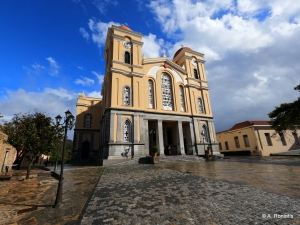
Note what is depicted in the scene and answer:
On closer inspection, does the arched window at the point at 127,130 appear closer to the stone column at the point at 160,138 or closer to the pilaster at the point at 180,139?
the stone column at the point at 160,138

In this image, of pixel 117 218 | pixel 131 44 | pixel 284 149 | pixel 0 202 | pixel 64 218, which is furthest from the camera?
pixel 284 149

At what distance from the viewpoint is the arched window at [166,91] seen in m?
22.2

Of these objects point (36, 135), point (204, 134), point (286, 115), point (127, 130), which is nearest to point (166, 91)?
point (204, 134)

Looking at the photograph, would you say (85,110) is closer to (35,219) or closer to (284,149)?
(35,219)

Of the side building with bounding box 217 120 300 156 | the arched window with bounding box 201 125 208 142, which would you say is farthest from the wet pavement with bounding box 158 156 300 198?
Answer: the side building with bounding box 217 120 300 156

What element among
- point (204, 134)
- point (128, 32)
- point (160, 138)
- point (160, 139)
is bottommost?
point (160, 139)

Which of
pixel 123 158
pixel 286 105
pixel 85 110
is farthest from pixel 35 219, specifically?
pixel 85 110

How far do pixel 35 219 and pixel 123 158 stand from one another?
1309cm

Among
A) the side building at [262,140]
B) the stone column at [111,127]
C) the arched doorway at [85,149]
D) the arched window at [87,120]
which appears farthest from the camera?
the arched window at [87,120]

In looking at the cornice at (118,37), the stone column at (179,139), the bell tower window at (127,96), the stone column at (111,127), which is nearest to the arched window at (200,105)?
the stone column at (179,139)

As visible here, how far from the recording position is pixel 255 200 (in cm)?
370

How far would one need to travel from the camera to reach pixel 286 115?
16.6 meters

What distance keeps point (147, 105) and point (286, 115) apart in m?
16.1

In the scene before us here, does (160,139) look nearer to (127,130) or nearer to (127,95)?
(127,130)
